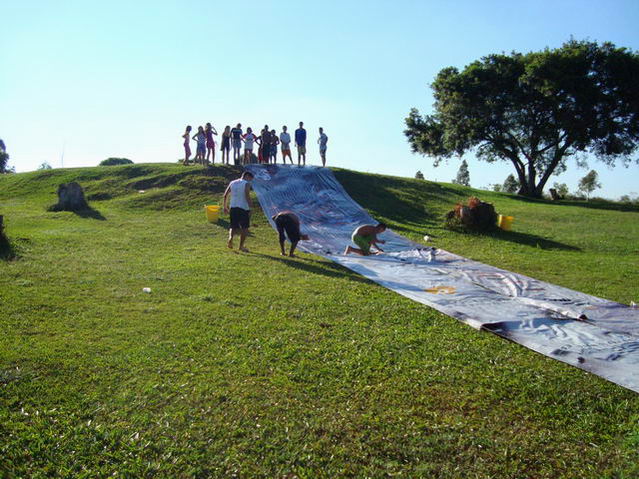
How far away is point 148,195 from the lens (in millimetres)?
16391

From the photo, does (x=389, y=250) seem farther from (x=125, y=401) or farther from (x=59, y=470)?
(x=59, y=470)

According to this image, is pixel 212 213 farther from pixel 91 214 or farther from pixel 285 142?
pixel 285 142

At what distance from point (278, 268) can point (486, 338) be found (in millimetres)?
4363

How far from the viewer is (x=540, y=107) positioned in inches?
1001

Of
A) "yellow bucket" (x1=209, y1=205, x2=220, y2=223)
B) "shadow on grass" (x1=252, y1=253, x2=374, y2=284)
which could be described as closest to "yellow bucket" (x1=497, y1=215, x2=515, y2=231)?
"shadow on grass" (x1=252, y1=253, x2=374, y2=284)

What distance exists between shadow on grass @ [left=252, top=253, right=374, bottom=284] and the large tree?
20.5m

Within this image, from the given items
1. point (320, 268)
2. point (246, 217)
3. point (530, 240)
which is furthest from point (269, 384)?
point (530, 240)

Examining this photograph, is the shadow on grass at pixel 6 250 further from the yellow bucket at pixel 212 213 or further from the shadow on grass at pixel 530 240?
the shadow on grass at pixel 530 240

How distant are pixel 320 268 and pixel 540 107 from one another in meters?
22.8

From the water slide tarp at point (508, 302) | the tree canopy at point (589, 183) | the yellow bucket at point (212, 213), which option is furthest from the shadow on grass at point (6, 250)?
the tree canopy at point (589, 183)

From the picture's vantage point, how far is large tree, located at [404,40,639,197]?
23422 millimetres

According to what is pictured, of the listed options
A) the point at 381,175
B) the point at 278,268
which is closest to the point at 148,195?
the point at 278,268

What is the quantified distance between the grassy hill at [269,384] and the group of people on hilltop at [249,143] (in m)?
11.4

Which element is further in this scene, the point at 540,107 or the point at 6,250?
the point at 540,107
